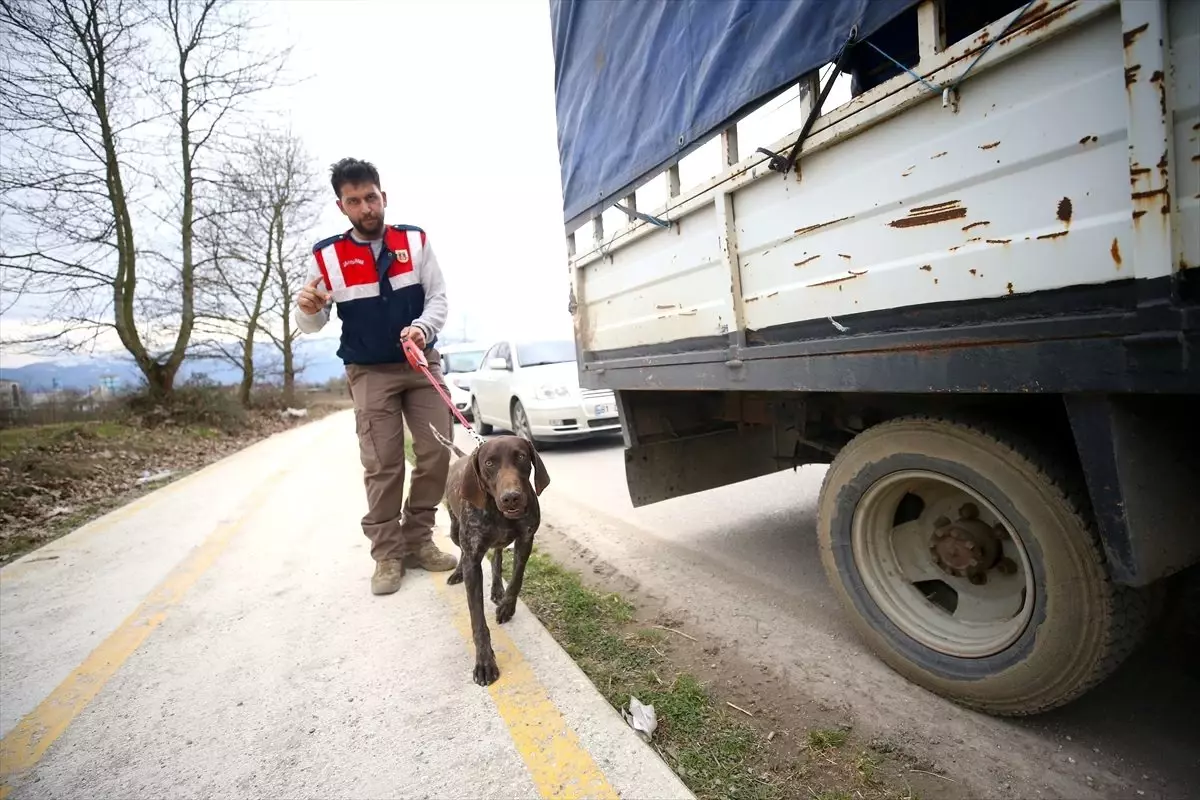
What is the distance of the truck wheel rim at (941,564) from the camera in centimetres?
186

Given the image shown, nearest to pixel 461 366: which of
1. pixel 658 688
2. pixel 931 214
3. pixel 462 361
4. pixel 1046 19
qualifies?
pixel 462 361

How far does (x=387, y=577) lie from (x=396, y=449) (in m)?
0.73

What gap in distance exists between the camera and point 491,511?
2.39 metres

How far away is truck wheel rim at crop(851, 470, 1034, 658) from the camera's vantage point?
1860 mm

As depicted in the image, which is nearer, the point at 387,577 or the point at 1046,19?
the point at 1046,19

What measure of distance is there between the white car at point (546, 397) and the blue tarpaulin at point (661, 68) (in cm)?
354

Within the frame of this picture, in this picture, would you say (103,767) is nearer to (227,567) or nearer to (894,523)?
(227,567)

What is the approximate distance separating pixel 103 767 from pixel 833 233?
3028 millimetres

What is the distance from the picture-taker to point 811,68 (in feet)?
5.74

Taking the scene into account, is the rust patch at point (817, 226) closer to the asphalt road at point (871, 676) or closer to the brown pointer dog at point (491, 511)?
the brown pointer dog at point (491, 511)

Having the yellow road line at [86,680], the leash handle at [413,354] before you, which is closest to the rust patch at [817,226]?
→ the leash handle at [413,354]

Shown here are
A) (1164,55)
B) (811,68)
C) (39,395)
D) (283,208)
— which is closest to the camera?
(1164,55)

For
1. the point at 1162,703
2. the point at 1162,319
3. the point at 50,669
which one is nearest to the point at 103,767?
the point at 50,669

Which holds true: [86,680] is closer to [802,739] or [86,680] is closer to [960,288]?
[802,739]
